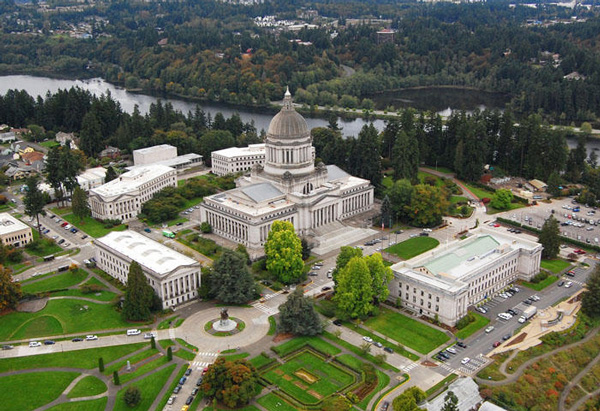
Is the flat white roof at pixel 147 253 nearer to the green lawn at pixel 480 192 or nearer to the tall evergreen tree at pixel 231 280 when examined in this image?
the tall evergreen tree at pixel 231 280

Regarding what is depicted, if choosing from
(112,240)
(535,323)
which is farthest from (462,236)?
(112,240)

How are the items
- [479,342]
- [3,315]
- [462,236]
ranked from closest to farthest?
1. [479,342]
2. [3,315]
3. [462,236]

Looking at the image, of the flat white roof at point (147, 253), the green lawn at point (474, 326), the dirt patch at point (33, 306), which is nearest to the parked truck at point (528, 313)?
the green lawn at point (474, 326)

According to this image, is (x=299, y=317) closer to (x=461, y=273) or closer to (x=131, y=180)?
(x=461, y=273)

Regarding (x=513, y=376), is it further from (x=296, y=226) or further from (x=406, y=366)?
(x=296, y=226)

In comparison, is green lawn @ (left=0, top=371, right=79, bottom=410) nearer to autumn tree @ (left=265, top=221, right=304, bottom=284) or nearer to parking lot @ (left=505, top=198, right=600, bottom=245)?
autumn tree @ (left=265, top=221, right=304, bottom=284)

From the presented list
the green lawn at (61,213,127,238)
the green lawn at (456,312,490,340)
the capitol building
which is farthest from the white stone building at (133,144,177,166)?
the green lawn at (456,312,490,340)
